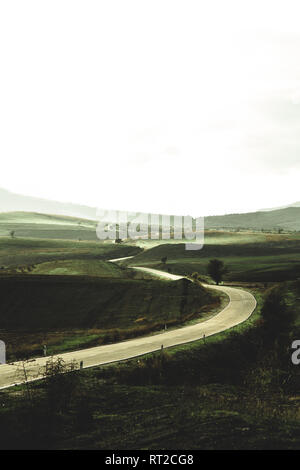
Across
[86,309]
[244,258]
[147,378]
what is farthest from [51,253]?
[147,378]

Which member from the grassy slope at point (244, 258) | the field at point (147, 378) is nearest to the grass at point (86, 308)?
the field at point (147, 378)

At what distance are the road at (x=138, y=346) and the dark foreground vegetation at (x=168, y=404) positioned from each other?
2279 millimetres

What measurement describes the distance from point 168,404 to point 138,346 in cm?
1293

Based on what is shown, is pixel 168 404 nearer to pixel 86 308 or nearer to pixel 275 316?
pixel 275 316

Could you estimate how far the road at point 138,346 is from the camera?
32.7 m

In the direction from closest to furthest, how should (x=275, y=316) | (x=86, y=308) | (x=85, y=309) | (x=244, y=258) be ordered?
(x=275, y=316)
(x=85, y=309)
(x=86, y=308)
(x=244, y=258)

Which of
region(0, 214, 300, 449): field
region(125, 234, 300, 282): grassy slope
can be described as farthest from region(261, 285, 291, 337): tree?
region(125, 234, 300, 282): grassy slope

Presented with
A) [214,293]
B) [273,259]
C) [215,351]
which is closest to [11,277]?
[214,293]

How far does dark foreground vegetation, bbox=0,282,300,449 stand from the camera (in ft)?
75.4

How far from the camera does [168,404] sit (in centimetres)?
2836

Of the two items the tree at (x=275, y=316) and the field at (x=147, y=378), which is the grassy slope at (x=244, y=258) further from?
the tree at (x=275, y=316)

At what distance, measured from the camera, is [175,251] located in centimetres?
16738
